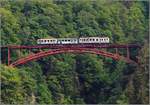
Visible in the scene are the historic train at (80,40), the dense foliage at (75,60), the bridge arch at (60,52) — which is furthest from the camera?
the historic train at (80,40)

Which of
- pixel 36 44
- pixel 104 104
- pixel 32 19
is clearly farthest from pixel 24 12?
pixel 104 104

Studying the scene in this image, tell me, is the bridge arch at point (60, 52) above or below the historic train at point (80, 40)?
below

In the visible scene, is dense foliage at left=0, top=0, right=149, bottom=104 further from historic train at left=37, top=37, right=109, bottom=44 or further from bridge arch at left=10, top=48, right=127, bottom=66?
historic train at left=37, top=37, right=109, bottom=44

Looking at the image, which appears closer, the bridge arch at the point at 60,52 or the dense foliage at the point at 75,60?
the dense foliage at the point at 75,60

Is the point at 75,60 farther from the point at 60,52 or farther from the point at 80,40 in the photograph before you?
the point at 60,52

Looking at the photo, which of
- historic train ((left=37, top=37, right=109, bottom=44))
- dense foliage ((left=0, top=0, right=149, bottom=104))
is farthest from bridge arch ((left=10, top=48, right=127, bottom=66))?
historic train ((left=37, top=37, right=109, bottom=44))

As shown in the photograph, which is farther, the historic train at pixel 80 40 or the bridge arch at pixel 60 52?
the historic train at pixel 80 40

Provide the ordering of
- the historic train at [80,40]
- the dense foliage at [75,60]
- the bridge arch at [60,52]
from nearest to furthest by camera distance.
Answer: the dense foliage at [75,60]
the bridge arch at [60,52]
the historic train at [80,40]

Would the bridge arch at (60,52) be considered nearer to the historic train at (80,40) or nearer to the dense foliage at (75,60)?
the dense foliage at (75,60)

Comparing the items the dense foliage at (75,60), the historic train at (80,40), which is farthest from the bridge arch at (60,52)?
the historic train at (80,40)
